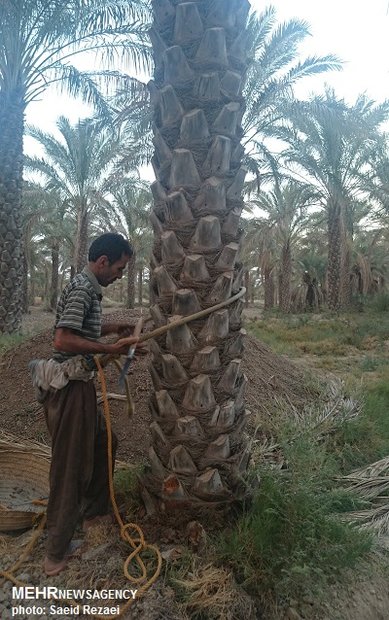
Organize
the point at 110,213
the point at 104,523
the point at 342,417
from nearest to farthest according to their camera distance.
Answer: the point at 104,523 → the point at 342,417 → the point at 110,213

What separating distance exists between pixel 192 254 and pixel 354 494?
90.6 inches

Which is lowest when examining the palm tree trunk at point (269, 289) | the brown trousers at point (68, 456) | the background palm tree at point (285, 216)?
the brown trousers at point (68, 456)

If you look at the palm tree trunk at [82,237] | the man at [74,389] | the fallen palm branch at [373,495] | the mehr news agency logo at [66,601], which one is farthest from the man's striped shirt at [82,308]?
the palm tree trunk at [82,237]

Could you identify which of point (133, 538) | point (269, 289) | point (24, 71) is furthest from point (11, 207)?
point (269, 289)

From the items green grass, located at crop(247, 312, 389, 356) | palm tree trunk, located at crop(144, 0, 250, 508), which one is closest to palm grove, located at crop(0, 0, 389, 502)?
palm tree trunk, located at crop(144, 0, 250, 508)

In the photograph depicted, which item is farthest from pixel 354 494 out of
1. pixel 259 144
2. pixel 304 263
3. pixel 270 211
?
pixel 304 263

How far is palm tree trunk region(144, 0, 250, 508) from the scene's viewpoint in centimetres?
270

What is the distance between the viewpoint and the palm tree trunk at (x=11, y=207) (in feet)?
35.1

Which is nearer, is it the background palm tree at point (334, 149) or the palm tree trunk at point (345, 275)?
the background palm tree at point (334, 149)

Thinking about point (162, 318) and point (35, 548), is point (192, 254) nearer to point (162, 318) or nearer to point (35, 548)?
point (162, 318)

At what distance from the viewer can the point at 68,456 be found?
8.75 ft

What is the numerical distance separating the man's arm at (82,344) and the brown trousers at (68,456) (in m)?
0.25

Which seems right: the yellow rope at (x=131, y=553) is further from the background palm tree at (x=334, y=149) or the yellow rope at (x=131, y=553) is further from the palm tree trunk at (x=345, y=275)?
the palm tree trunk at (x=345, y=275)

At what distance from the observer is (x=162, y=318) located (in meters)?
2.82
